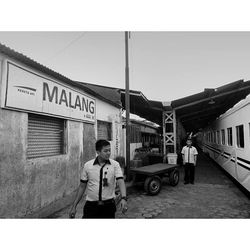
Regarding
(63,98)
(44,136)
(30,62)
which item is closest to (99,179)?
(44,136)

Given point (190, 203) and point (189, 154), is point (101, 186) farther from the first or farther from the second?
point (189, 154)

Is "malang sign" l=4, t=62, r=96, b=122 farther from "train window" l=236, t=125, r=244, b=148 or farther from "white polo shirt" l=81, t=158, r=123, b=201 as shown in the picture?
"train window" l=236, t=125, r=244, b=148

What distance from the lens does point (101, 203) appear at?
2.73 meters

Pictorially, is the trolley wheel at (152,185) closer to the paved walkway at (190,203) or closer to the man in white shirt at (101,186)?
the paved walkway at (190,203)

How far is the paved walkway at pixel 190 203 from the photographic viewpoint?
467cm

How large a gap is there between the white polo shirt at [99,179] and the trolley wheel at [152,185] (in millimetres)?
3617

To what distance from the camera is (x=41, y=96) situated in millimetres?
4344

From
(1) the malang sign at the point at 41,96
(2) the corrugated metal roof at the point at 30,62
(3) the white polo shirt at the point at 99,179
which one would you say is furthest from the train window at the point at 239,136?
(2) the corrugated metal roof at the point at 30,62

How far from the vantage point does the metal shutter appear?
423 cm

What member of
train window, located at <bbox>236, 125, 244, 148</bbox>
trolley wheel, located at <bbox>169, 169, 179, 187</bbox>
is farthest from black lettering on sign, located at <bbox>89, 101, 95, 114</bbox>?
train window, located at <bbox>236, 125, 244, 148</bbox>

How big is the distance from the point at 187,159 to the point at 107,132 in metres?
3.70

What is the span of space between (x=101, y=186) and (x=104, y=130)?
209 inches

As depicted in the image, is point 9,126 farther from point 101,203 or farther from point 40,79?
point 101,203

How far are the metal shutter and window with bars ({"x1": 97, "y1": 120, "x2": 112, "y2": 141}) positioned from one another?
2241 mm
